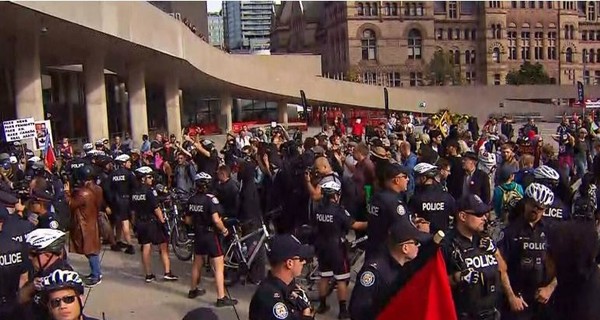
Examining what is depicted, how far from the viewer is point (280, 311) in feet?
14.3

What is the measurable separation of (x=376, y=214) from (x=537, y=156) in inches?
288

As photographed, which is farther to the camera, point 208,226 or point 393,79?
point 393,79

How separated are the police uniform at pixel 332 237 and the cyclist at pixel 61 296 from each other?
3.88m

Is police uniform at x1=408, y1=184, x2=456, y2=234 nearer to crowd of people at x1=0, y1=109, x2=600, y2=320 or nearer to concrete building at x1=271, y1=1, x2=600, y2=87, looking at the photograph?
crowd of people at x1=0, y1=109, x2=600, y2=320

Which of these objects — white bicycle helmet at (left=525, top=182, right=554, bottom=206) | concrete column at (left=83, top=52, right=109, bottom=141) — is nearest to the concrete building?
concrete column at (left=83, top=52, right=109, bottom=141)

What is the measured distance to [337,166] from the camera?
12.0m

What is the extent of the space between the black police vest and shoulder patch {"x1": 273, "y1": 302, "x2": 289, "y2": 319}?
1.43m

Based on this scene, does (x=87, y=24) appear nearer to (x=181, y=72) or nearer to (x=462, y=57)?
(x=181, y=72)

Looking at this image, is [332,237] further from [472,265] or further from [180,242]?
[180,242]

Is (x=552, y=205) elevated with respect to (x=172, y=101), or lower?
lower

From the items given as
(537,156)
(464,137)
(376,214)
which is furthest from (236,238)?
(464,137)

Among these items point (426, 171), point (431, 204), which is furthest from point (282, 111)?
point (431, 204)

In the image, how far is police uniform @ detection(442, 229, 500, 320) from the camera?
5.08 meters

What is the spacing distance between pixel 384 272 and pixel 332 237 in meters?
3.15
